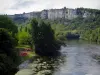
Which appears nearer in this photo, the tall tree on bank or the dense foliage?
the dense foliage

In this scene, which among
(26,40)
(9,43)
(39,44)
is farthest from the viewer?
(26,40)

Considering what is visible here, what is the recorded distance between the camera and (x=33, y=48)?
121m

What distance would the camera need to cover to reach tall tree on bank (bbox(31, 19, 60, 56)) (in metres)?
119

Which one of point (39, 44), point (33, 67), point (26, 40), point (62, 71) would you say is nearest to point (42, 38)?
point (39, 44)

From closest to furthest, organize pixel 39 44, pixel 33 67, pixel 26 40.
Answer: pixel 33 67 < pixel 39 44 < pixel 26 40

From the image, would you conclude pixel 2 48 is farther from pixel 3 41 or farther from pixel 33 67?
pixel 33 67

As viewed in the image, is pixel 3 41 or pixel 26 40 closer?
pixel 3 41

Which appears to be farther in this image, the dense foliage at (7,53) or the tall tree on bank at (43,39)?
the tall tree on bank at (43,39)

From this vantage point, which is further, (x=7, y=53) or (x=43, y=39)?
(x=43, y=39)

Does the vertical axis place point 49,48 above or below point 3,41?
below

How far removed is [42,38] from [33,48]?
7.23 m

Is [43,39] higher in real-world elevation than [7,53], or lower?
lower

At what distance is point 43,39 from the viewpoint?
120 m

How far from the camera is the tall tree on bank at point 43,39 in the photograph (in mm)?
118875
